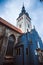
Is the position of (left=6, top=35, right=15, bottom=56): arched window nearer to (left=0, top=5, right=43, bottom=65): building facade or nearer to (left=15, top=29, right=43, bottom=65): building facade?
(left=0, top=5, right=43, bottom=65): building facade

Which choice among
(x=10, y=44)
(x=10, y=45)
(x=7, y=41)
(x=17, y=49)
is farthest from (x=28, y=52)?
(x=7, y=41)

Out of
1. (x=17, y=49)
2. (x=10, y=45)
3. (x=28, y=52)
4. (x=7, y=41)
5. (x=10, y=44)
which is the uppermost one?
(x=7, y=41)

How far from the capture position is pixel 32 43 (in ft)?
60.6

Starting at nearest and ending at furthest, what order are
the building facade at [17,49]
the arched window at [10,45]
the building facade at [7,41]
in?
the building facade at [7,41]
the building facade at [17,49]
the arched window at [10,45]

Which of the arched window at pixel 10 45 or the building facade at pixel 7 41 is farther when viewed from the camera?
the arched window at pixel 10 45

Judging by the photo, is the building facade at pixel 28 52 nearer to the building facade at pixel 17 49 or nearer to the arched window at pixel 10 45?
the building facade at pixel 17 49

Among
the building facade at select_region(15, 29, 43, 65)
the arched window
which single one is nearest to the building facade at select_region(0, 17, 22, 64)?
the arched window

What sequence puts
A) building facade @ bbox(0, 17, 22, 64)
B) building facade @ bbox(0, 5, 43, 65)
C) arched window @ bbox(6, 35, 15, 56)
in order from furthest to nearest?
arched window @ bbox(6, 35, 15, 56)
building facade @ bbox(0, 5, 43, 65)
building facade @ bbox(0, 17, 22, 64)

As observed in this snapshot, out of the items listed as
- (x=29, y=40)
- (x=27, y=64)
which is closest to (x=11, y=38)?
(x=29, y=40)

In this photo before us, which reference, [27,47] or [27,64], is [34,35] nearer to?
[27,47]

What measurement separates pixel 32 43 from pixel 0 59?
7.41 m

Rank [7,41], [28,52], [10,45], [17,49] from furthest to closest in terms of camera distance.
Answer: [10,45]
[17,49]
[7,41]
[28,52]

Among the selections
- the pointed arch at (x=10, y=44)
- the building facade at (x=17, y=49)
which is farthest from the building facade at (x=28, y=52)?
the pointed arch at (x=10, y=44)

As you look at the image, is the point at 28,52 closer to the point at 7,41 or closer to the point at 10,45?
the point at 10,45
